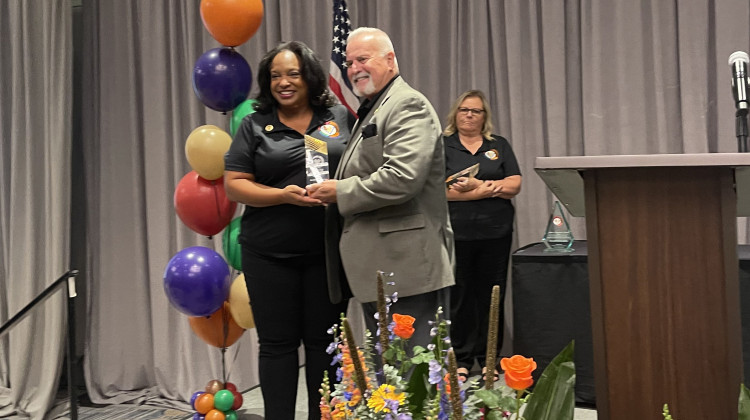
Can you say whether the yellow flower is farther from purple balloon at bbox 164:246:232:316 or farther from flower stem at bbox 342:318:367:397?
purple balloon at bbox 164:246:232:316

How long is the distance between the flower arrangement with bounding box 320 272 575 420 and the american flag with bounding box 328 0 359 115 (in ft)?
9.10

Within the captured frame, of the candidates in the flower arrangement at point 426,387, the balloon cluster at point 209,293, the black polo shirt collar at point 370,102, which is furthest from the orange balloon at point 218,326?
the flower arrangement at point 426,387

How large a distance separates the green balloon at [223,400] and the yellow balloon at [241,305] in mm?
306

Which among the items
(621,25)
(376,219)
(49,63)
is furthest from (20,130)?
(621,25)

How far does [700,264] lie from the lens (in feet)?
4.10

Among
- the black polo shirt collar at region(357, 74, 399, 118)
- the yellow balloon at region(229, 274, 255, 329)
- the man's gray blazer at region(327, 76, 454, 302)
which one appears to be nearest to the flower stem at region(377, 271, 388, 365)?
the man's gray blazer at region(327, 76, 454, 302)

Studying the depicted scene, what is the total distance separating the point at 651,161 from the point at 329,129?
1.24 metres

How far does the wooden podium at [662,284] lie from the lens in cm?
124

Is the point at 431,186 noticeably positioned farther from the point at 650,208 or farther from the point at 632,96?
the point at 632,96

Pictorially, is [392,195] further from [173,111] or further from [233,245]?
[173,111]

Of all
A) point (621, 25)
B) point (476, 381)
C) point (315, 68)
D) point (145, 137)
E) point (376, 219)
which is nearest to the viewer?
point (476, 381)

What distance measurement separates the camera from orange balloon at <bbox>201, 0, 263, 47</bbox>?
9.25 ft

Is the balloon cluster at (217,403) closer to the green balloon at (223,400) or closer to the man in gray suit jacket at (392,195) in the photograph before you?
the green balloon at (223,400)

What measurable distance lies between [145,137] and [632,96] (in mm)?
2562
